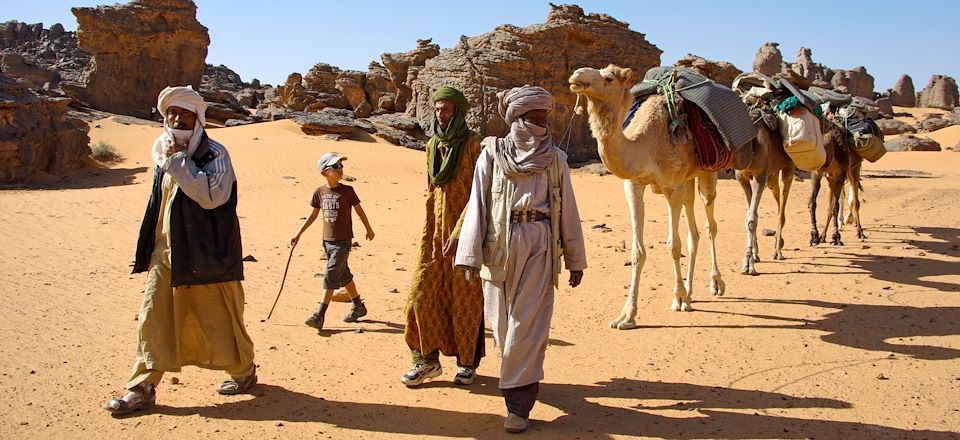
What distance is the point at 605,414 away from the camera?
4.47m

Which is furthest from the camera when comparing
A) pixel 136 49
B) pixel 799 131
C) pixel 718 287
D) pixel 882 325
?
pixel 136 49

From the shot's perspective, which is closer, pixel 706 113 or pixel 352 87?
pixel 706 113

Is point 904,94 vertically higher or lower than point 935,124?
higher

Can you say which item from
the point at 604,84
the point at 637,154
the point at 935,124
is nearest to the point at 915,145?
the point at 935,124

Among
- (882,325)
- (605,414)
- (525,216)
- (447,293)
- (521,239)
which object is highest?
(525,216)

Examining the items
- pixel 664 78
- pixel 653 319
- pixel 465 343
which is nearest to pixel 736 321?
pixel 653 319

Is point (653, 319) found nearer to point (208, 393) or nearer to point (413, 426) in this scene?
point (413, 426)

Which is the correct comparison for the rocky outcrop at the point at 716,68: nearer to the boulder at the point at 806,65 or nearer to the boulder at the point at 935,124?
the boulder at the point at 935,124

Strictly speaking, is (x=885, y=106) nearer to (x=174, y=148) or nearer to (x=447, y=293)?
(x=447, y=293)

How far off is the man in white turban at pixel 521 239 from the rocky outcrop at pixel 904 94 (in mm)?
52590

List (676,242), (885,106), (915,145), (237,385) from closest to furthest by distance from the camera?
(237,385), (676,242), (915,145), (885,106)

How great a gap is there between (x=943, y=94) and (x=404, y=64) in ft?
120

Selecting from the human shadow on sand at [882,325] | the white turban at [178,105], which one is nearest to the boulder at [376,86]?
the human shadow on sand at [882,325]

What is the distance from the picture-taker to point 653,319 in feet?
22.5
